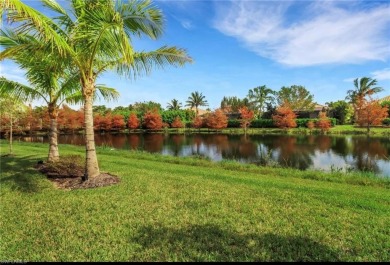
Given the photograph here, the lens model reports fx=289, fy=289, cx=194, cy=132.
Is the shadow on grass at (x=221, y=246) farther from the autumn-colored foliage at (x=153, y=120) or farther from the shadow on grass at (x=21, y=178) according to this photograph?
the autumn-colored foliage at (x=153, y=120)

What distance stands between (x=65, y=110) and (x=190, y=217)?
62.8 meters

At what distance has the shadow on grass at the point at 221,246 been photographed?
4.07 m

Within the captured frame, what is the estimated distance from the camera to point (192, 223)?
536cm

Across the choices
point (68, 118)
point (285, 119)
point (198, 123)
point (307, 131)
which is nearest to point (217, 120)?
point (198, 123)

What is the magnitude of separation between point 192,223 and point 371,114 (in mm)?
53421

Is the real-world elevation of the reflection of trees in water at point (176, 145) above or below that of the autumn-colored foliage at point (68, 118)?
below

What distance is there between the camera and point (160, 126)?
227ft

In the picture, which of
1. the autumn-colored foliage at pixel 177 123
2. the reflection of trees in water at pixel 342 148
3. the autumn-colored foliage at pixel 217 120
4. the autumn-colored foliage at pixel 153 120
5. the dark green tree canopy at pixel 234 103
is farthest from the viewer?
the dark green tree canopy at pixel 234 103

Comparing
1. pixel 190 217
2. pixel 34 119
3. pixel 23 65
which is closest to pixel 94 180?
pixel 190 217

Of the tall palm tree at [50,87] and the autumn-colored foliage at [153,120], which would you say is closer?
the tall palm tree at [50,87]

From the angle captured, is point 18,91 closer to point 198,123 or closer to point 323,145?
point 323,145

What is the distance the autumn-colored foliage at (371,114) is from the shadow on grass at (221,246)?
5207 centimetres

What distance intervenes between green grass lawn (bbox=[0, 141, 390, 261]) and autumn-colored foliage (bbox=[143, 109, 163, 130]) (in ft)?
197

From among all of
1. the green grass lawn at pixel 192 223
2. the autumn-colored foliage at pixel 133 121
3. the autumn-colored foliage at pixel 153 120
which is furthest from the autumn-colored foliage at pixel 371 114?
the green grass lawn at pixel 192 223
